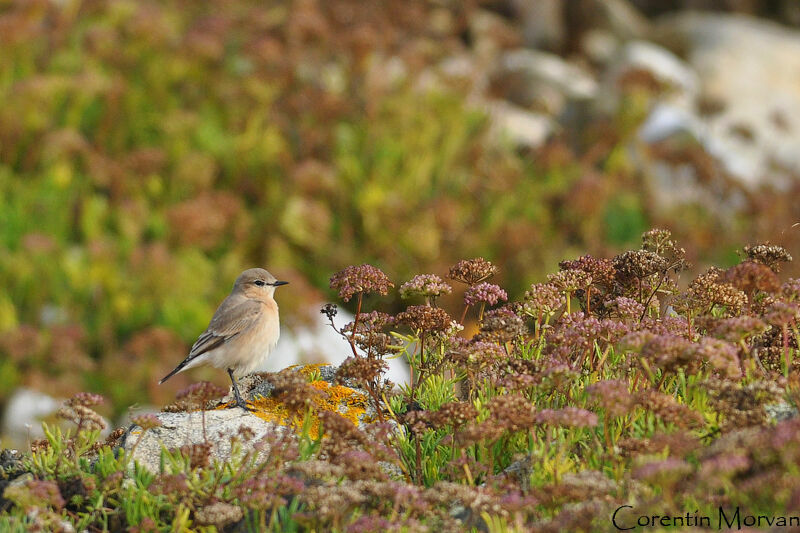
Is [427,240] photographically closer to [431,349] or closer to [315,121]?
[315,121]

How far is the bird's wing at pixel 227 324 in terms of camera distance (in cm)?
586

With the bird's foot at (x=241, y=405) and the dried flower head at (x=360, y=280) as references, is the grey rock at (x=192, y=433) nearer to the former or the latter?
the bird's foot at (x=241, y=405)

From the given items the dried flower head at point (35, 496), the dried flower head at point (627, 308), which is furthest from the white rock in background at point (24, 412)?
the dried flower head at point (627, 308)

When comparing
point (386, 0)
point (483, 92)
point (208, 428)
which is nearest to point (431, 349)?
point (208, 428)

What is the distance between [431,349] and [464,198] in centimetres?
733

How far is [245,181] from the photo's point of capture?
11.8m

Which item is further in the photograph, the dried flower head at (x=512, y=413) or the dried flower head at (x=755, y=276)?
the dried flower head at (x=755, y=276)

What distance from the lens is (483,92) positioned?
45.5 ft

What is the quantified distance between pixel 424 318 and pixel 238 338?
177 cm

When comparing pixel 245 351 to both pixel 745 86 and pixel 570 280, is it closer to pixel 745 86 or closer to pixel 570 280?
pixel 570 280

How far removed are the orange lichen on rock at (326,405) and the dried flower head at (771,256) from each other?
2041mm

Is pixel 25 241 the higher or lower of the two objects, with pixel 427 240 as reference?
lower

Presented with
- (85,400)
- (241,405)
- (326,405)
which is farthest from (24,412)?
Result: (85,400)

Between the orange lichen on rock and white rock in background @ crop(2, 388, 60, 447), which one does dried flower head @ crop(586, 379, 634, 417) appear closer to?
the orange lichen on rock
